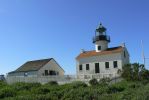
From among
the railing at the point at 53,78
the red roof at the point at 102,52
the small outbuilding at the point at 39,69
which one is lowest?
the railing at the point at 53,78

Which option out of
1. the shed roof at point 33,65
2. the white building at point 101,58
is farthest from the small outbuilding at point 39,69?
the white building at point 101,58

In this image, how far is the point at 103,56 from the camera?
38.2m

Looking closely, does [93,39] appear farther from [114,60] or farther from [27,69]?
[27,69]

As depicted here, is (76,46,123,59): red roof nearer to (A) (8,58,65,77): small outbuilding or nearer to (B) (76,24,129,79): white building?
(B) (76,24,129,79): white building

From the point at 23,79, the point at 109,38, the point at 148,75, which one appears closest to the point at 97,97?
the point at 148,75

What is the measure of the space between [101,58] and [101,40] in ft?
9.12

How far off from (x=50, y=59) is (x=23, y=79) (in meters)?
10.1

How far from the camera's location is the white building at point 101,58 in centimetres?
3728

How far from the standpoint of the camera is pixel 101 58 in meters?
38.3

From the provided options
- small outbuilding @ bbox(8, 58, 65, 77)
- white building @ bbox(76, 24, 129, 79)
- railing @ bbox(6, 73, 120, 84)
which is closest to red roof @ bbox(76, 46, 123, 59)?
white building @ bbox(76, 24, 129, 79)

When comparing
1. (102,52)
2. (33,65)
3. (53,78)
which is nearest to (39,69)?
(33,65)

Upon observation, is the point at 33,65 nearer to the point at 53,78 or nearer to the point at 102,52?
the point at 53,78

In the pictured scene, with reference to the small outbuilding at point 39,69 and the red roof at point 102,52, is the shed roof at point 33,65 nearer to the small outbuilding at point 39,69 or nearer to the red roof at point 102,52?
the small outbuilding at point 39,69

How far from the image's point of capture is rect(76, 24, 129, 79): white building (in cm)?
3728
